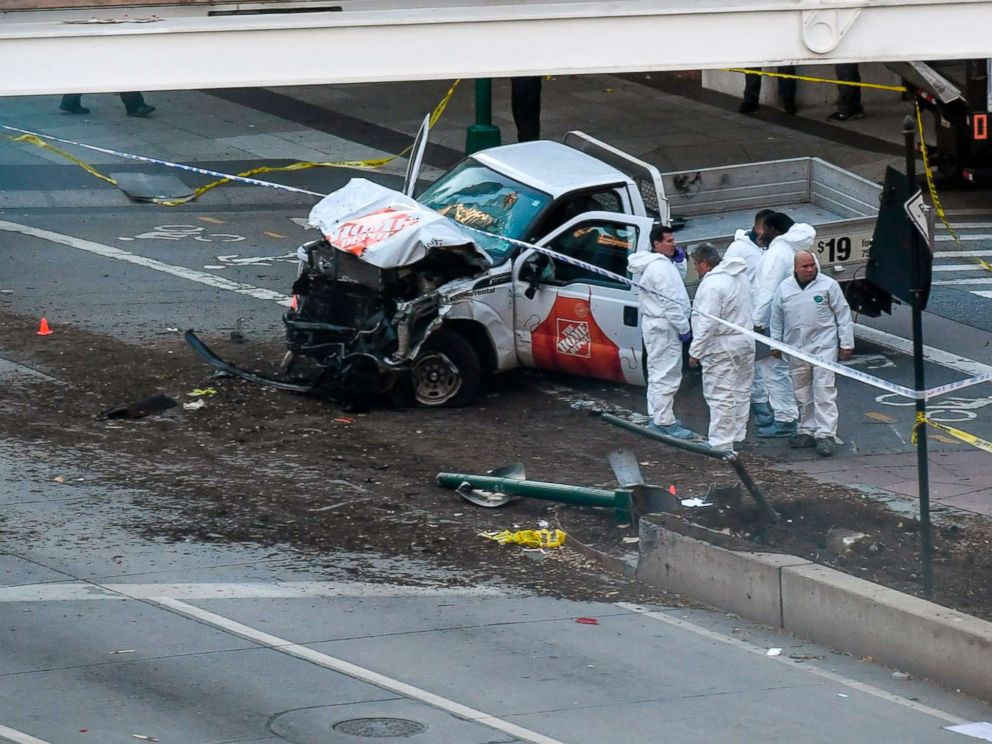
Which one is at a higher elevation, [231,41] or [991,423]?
[231,41]

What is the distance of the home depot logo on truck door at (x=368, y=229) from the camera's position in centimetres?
1310

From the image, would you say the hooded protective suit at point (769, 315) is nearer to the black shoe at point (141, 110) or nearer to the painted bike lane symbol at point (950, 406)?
the painted bike lane symbol at point (950, 406)

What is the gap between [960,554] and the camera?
33.0 ft

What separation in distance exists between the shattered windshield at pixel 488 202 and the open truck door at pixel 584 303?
0.26 metres

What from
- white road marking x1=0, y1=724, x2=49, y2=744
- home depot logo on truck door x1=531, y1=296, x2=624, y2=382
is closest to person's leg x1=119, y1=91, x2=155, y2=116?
home depot logo on truck door x1=531, y1=296, x2=624, y2=382

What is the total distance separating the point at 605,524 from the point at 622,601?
4.08 feet

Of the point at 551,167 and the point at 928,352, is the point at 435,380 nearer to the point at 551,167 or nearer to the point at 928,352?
the point at 551,167

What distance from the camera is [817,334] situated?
41.7 ft

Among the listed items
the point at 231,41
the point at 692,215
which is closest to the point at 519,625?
the point at 231,41

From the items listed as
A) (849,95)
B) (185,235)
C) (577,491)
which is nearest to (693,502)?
(577,491)

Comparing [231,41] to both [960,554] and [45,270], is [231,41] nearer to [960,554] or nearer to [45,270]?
[960,554]

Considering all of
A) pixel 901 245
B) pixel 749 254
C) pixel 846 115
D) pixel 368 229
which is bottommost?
pixel 749 254

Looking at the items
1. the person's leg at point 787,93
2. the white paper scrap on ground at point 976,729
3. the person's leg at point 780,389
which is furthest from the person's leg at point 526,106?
the white paper scrap on ground at point 976,729

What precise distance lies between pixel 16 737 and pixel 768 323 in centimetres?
739
